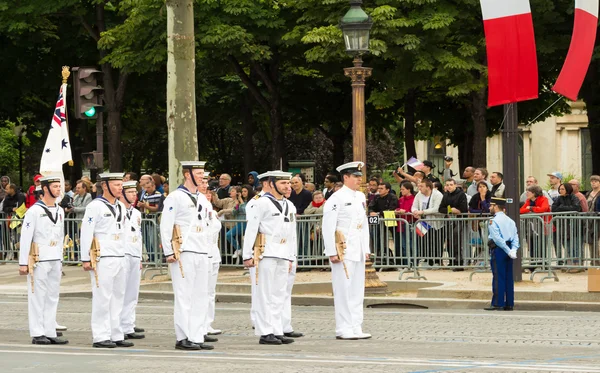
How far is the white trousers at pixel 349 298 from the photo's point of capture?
48.1 feet

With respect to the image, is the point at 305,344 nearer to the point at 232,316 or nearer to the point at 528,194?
the point at 232,316

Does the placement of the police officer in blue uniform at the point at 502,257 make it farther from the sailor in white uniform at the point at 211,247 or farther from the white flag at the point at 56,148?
the white flag at the point at 56,148

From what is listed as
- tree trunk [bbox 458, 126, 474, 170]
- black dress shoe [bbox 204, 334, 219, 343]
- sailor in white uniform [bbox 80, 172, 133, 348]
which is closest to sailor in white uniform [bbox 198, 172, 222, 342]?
black dress shoe [bbox 204, 334, 219, 343]

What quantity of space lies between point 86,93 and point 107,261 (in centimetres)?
747

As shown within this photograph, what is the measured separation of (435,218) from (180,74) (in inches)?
196

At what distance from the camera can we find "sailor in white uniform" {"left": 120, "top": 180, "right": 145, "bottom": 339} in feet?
49.0

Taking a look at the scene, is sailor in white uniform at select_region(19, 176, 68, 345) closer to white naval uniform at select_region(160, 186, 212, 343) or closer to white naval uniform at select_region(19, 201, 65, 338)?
white naval uniform at select_region(19, 201, 65, 338)

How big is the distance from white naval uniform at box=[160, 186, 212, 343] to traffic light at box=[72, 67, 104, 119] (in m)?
7.65

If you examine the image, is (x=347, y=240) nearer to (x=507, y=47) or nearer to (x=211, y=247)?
(x=211, y=247)

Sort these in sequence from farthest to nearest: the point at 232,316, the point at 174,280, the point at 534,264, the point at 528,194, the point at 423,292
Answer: the point at 528,194
the point at 534,264
the point at 423,292
the point at 232,316
the point at 174,280

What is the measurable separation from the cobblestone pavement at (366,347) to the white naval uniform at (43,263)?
31 centimetres

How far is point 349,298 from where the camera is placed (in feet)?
48.5

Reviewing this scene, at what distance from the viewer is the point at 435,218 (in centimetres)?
2191

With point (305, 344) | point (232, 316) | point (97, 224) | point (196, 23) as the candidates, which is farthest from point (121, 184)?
point (196, 23)
